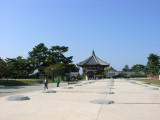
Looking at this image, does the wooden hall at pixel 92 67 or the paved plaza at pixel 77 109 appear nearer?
the paved plaza at pixel 77 109

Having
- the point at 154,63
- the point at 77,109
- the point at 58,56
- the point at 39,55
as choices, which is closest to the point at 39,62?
the point at 39,55

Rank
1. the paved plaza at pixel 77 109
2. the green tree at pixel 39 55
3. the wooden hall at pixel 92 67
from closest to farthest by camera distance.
Answer: 1. the paved plaza at pixel 77 109
2. the green tree at pixel 39 55
3. the wooden hall at pixel 92 67

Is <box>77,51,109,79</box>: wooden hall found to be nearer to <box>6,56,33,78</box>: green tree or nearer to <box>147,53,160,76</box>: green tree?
<box>6,56,33,78</box>: green tree

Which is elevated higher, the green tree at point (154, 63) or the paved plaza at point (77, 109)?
the green tree at point (154, 63)

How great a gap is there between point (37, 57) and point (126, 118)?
2423 inches

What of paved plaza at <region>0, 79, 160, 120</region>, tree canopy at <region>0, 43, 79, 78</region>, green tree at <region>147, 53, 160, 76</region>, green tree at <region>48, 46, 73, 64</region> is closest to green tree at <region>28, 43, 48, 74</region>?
tree canopy at <region>0, 43, 79, 78</region>

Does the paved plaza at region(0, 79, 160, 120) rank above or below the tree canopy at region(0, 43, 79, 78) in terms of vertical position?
below

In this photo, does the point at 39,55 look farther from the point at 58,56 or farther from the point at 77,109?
the point at 77,109

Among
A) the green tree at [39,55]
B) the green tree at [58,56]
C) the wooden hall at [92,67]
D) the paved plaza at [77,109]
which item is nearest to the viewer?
the paved plaza at [77,109]

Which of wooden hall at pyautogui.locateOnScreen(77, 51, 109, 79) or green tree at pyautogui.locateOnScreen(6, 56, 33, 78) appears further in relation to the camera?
wooden hall at pyautogui.locateOnScreen(77, 51, 109, 79)

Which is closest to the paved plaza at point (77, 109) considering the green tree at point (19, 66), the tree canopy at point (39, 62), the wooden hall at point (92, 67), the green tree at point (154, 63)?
the tree canopy at point (39, 62)

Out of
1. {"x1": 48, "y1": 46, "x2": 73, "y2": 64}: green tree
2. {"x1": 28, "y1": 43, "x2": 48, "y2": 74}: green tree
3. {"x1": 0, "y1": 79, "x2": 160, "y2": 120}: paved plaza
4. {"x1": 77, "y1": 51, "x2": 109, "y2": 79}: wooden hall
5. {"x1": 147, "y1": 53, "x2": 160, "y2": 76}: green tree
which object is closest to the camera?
{"x1": 0, "y1": 79, "x2": 160, "y2": 120}: paved plaza

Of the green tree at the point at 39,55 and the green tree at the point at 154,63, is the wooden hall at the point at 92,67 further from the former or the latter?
the green tree at the point at 154,63

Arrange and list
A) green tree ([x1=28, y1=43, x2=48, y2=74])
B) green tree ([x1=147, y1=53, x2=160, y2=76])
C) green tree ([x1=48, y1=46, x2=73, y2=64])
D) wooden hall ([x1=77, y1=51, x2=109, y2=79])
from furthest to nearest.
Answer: green tree ([x1=147, y1=53, x2=160, y2=76])
wooden hall ([x1=77, y1=51, x2=109, y2=79])
green tree ([x1=28, y1=43, x2=48, y2=74])
green tree ([x1=48, y1=46, x2=73, y2=64])
